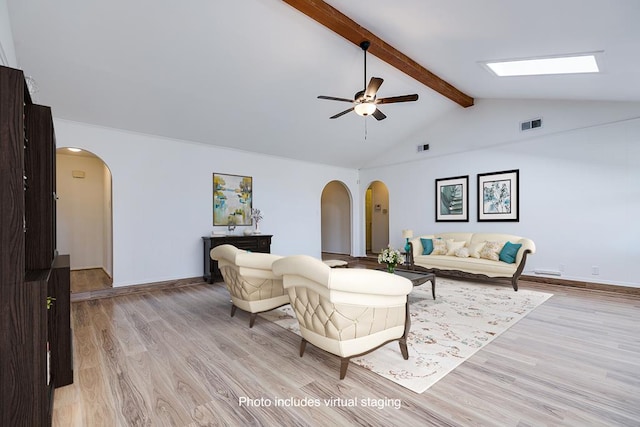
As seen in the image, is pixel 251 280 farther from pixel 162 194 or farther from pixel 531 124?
pixel 531 124

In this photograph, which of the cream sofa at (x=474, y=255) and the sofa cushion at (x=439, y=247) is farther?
the sofa cushion at (x=439, y=247)

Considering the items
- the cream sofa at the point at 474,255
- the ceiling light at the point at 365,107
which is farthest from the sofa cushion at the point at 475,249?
the ceiling light at the point at 365,107

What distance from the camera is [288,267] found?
2.43 m

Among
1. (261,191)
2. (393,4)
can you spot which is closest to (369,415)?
(393,4)

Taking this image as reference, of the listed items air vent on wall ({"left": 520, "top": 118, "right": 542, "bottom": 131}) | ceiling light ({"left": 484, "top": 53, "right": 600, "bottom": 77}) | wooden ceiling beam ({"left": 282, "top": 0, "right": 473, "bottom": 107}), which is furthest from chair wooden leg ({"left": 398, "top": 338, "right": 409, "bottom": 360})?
air vent on wall ({"left": 520, "top": 118, "right": 542, "bottom": 131})

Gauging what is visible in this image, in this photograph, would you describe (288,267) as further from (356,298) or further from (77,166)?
(77,166)

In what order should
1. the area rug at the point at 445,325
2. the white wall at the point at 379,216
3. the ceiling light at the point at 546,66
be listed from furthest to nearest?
the white wall at the point at 379,216
the ceiling light at the point at 546,66
the area rug at the point at 445,325

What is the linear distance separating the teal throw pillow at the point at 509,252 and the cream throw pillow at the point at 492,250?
0.26 feet

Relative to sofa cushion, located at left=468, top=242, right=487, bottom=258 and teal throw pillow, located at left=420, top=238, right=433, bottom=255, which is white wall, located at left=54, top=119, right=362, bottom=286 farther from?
sofa cushion, located at left=468, top=242, right=487, bottom=258

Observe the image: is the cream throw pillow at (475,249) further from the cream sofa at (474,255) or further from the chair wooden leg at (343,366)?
the chair wooden leg at (343,366)

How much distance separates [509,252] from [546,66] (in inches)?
119

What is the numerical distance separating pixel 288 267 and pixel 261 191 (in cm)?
485

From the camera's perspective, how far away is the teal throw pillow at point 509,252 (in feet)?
17.5

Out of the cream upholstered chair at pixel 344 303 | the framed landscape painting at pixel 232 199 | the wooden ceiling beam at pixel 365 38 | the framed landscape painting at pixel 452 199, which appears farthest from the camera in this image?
the framed landscape painting at pixel 452 199
